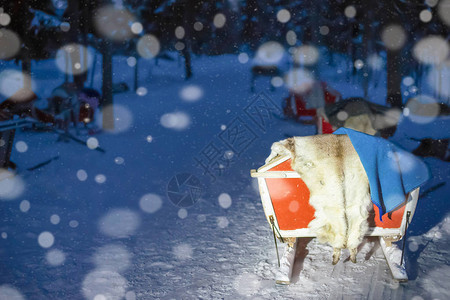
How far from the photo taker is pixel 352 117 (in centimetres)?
774

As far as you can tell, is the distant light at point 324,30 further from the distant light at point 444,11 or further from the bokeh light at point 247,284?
the bokeh light at point 247,284

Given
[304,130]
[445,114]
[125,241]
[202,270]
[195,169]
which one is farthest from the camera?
[445,114]

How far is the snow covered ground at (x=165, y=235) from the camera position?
3.73 metres

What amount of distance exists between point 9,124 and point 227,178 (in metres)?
4.72

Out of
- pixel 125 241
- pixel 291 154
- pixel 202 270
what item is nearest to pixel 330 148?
pixel 291 154

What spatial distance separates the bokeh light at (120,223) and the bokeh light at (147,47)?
24562 mm

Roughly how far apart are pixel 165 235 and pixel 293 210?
2.16m

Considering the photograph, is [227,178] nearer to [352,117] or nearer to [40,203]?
[352,117]

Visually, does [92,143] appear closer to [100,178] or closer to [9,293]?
[100,178]

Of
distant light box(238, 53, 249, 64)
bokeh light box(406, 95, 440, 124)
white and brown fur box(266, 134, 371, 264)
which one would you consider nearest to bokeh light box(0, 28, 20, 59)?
white and brown fur box(266, 134, 371, 264)

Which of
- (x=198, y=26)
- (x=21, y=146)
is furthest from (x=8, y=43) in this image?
(x=198, y=26)

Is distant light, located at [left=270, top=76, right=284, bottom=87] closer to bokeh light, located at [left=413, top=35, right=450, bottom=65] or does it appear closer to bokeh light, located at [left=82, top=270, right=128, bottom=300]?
bokeh light, located at [left=413, top=35, right=450, bottom=65]

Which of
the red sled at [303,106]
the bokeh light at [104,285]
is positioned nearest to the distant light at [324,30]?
the red sled at [303,106]

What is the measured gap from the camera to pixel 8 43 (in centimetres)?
1400
